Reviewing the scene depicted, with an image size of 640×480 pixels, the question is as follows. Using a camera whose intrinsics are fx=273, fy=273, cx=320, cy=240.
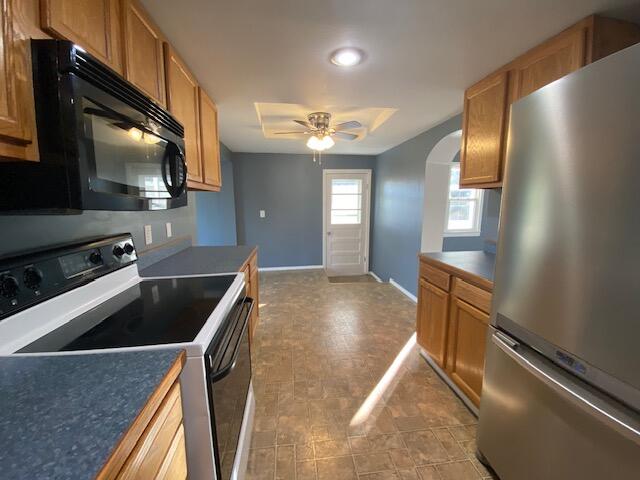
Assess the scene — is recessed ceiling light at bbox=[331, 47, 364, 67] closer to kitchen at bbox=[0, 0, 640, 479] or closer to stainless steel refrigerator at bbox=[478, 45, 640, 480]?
kitchen at bbox=[0, 0, 640, 479]

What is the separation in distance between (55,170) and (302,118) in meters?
2.67

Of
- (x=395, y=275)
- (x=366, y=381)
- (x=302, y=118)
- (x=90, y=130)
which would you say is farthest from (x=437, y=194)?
(x=90, y=130)

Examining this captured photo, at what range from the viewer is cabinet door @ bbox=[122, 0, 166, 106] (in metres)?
1.13

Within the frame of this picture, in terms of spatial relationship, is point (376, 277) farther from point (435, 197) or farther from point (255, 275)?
point (255, 275)

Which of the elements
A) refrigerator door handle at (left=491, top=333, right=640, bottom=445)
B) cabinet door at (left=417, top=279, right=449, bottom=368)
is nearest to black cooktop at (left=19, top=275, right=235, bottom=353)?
refrigerator door handle at (left=491, top=333, right=640, bottom=445)

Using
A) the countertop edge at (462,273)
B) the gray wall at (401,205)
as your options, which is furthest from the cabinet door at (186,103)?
the gray wall at (401,205)

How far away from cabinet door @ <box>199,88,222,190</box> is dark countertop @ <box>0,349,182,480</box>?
1.63 metres

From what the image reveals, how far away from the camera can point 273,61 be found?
1647 mm

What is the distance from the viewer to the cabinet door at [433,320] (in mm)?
1966

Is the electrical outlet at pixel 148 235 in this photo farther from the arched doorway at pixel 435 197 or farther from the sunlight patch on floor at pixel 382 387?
the arched doorway at pixel 435 197

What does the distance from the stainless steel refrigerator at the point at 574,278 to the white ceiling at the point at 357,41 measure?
0.58m

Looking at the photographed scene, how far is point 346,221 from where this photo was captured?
17.5ft

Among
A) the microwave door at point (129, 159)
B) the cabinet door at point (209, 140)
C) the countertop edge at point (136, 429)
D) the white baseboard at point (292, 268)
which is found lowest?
the white baseboard at point (292, 268)

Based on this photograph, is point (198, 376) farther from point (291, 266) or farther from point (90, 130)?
point (291, 266)
